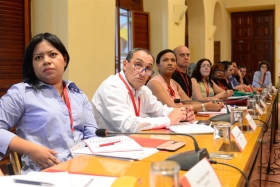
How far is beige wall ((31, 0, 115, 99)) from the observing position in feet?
9.85

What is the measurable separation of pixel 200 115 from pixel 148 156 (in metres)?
1.38

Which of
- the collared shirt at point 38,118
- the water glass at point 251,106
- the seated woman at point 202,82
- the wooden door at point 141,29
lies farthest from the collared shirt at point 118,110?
the wooden door at point 141,29

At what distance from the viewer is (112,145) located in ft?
4.84

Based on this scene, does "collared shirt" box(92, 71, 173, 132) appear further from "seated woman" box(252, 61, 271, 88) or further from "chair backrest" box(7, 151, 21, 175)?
"seated woman" box(252, 61, 271, 88)

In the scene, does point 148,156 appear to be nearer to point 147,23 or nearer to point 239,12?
point 147,23

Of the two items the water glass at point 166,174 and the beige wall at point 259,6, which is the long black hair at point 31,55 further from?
the beige wall at point 259,6

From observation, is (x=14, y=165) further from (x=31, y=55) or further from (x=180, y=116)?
(x=180, y=116)

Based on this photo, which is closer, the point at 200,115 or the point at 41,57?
the point at 41,57

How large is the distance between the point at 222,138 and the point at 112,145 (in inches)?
19.7

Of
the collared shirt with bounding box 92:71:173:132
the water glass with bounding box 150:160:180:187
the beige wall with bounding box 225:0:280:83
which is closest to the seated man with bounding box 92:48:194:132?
the collared shirt with bounding box 92:71:173:132

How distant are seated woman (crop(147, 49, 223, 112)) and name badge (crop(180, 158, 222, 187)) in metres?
1.85

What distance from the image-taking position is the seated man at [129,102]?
205 cm

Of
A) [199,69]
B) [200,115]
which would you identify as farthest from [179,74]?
[200,115]

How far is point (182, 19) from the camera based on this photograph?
5973 mm
